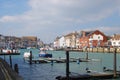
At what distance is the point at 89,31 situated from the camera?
199 meters

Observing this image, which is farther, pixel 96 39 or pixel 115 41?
pixel 96 39

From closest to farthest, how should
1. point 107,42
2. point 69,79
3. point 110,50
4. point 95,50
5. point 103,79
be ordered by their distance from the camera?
point 69,79
point 103,79
point 110,50
point 95,50
point 107,42

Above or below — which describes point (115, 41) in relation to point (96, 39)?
below

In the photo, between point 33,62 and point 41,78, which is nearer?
point 41,78

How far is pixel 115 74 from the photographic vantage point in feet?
124

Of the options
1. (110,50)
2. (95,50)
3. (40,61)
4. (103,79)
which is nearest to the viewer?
(103,79)

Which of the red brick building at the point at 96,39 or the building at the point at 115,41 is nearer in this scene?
the building at the point at 115,41

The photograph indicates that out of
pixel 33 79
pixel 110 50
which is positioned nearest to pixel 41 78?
pixel 33 79

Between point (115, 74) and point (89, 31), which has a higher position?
point (89, 31)

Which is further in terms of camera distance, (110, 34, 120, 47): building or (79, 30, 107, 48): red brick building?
(79, 30, 107, 48): red brick building

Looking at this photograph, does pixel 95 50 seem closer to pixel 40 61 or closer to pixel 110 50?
pixel 110 50

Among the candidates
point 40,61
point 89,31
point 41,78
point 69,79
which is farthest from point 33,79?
point 89,31

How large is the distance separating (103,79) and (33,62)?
35606mm

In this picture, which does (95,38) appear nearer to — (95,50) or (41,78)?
(95,50)
